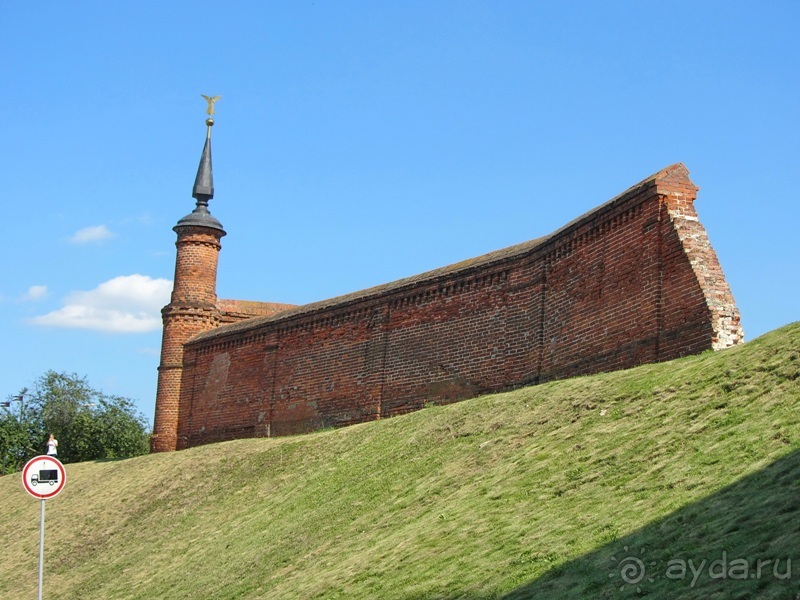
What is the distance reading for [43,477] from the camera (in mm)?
13578

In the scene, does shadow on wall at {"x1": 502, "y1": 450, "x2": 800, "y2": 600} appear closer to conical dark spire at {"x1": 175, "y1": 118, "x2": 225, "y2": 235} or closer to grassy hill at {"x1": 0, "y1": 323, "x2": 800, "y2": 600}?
grassy hill at {"x1": 0, "y1": 323, "x2": 800, "y2": 600}

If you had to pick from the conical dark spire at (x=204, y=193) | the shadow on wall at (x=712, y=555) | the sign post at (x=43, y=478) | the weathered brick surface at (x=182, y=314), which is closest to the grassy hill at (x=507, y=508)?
the shadow on wall at (x=712, y=555)

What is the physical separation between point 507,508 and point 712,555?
399 centimetres

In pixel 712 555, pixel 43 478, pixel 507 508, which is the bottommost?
pixel 712 555

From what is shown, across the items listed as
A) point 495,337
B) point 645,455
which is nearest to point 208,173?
point 495,337

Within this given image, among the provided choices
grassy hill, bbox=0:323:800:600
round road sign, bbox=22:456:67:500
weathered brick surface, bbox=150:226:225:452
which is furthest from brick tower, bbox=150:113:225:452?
round road sign, bbox=22:456:67:500

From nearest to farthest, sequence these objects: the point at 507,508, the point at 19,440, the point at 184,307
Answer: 1. the point at 507,508
2. the point at 184,307
3. the point at 19,440

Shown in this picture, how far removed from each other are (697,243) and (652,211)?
3.29ft

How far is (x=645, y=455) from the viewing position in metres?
11.0

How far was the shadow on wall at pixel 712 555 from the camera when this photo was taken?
7.04m

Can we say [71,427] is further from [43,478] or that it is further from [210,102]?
[43,478]

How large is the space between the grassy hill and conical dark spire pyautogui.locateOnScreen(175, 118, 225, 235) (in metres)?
10.0

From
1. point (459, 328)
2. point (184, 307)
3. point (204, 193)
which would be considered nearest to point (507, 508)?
point (459, 328)

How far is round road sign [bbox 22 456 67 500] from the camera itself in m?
13.5
